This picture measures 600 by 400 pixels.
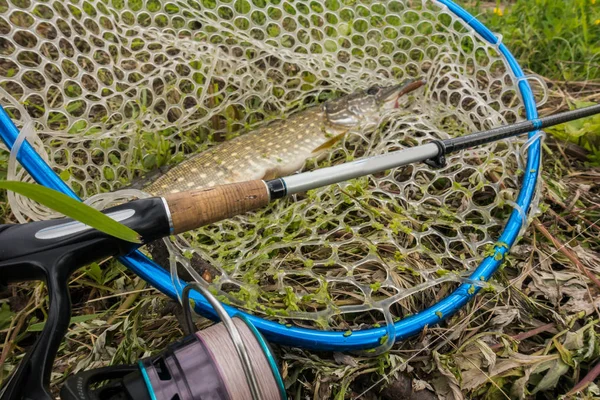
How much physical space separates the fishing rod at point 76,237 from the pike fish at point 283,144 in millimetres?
675

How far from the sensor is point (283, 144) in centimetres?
215

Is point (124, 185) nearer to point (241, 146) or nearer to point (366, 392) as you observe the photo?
point (241, 146)

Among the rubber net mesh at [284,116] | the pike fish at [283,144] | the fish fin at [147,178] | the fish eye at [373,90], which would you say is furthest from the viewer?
the fish eye at [373,90]

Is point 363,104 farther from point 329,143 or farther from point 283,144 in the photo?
point 283,144

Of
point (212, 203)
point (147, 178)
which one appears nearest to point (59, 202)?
point (212, 203)

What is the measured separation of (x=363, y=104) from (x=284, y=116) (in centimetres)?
42

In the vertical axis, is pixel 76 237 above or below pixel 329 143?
above

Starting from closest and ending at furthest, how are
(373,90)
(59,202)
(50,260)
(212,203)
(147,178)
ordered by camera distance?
(59,202)
(50,260)
(212,203)
(147,178)
(373,90)

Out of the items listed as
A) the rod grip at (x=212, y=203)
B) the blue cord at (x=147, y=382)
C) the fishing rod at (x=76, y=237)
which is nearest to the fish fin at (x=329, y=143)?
the fishing rod at (x=76, y=237)

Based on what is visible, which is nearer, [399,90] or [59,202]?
[59,202]

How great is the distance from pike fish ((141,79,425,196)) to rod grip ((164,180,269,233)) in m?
0.66

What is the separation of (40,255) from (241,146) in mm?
1196

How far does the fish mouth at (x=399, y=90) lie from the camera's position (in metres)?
2.18

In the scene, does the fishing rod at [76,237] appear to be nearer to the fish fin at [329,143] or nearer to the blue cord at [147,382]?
the blue cord at [147,382]
